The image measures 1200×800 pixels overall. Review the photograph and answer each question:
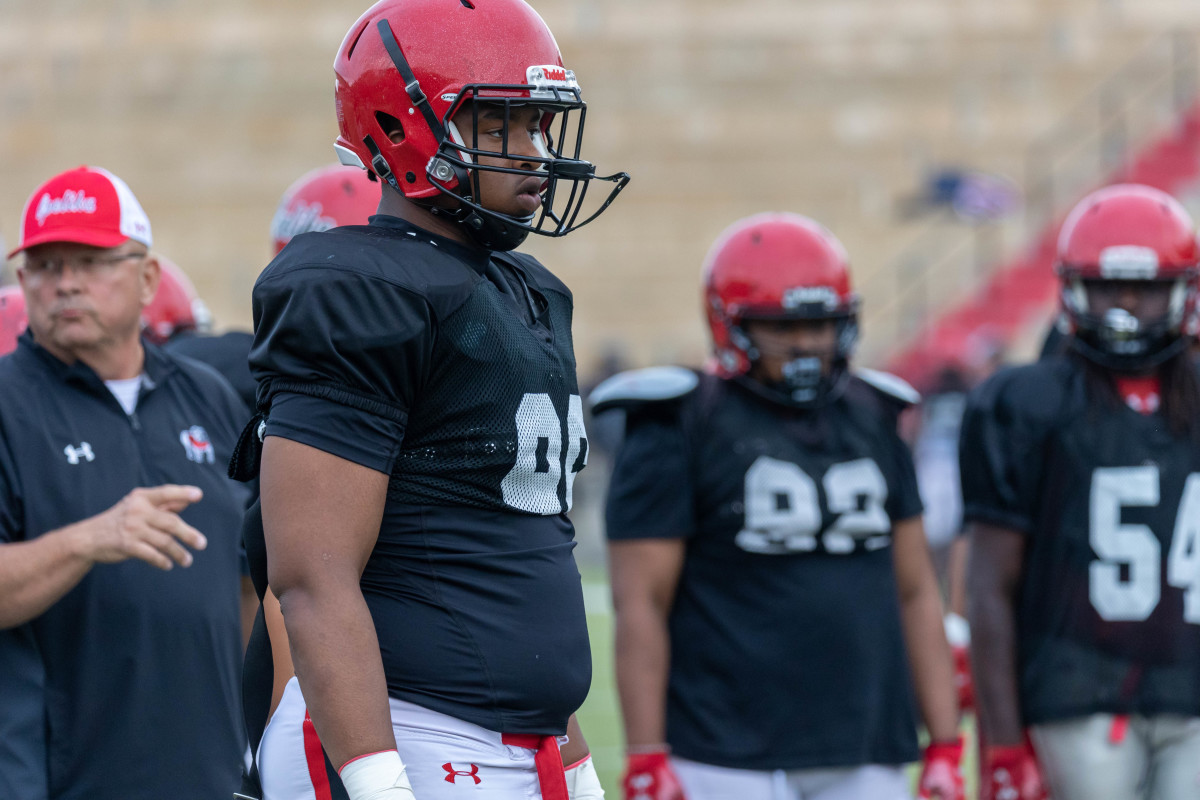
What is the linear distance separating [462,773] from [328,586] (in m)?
0.31

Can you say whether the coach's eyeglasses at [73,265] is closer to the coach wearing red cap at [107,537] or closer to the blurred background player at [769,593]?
the coach wearing red cap at [107,537]

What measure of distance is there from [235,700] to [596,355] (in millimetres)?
13139

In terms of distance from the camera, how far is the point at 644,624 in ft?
11.9

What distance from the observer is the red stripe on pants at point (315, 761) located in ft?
6.64

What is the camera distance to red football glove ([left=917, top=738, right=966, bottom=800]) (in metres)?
3.59

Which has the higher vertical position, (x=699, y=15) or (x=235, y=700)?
(x=699, y=15)

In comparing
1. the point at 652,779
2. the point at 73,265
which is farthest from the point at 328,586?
the point at 652,779

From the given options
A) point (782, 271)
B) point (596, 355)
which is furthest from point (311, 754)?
point (596, 355)

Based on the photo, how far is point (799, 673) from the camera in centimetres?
359

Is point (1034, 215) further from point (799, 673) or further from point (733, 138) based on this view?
point (799, 673)

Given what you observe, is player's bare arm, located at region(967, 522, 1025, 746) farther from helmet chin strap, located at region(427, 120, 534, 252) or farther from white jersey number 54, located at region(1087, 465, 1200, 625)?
helmet chin strap, located at region(427, 120, 534, 252)

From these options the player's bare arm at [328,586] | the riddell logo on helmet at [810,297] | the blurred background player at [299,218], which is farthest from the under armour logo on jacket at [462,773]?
the riddell logo on helmet at [810,297]

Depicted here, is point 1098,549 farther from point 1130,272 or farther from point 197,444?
point 197,444

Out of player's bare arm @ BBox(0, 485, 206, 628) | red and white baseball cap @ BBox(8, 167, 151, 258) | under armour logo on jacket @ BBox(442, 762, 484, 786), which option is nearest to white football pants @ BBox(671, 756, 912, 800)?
player's bare arm @ BBox(0, 485, 206, 628)
